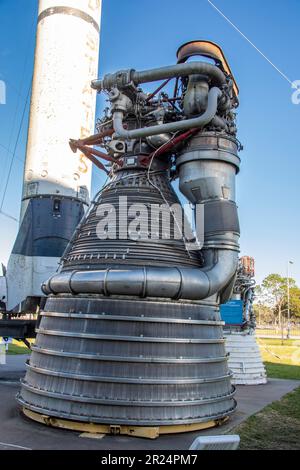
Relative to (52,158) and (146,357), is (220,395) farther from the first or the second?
(52,158)

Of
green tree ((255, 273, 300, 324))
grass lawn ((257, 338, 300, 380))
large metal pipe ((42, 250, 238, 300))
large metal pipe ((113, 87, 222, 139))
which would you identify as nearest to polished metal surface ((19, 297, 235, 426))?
large metal pipe ((42, 250, 238, 300))

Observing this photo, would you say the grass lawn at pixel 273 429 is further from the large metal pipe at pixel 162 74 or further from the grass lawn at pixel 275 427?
the large metal pipe at pixel 162 74

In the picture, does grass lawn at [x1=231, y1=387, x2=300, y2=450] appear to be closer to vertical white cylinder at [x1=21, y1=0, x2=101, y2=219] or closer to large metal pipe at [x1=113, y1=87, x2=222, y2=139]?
large metal pipe at [x1=113, y1=87, x2=222, y2=139]

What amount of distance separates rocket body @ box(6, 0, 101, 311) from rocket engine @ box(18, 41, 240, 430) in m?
3.49

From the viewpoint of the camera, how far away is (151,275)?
7.88 metres

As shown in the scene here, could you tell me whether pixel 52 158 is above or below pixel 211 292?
above

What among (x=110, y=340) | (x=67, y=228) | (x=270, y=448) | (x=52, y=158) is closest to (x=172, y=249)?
(x=110, y=340)

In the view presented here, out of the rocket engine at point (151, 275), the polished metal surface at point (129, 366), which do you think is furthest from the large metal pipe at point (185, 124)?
the polished metal surface at point (129, 366)

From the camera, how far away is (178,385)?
7672 millimetres

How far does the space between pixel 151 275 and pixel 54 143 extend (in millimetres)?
8369

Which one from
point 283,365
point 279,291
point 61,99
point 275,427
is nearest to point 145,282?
point 275,427

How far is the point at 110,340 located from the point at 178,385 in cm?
152

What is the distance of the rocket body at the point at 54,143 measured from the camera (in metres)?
13.9

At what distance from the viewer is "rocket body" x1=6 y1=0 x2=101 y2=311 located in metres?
13.9
